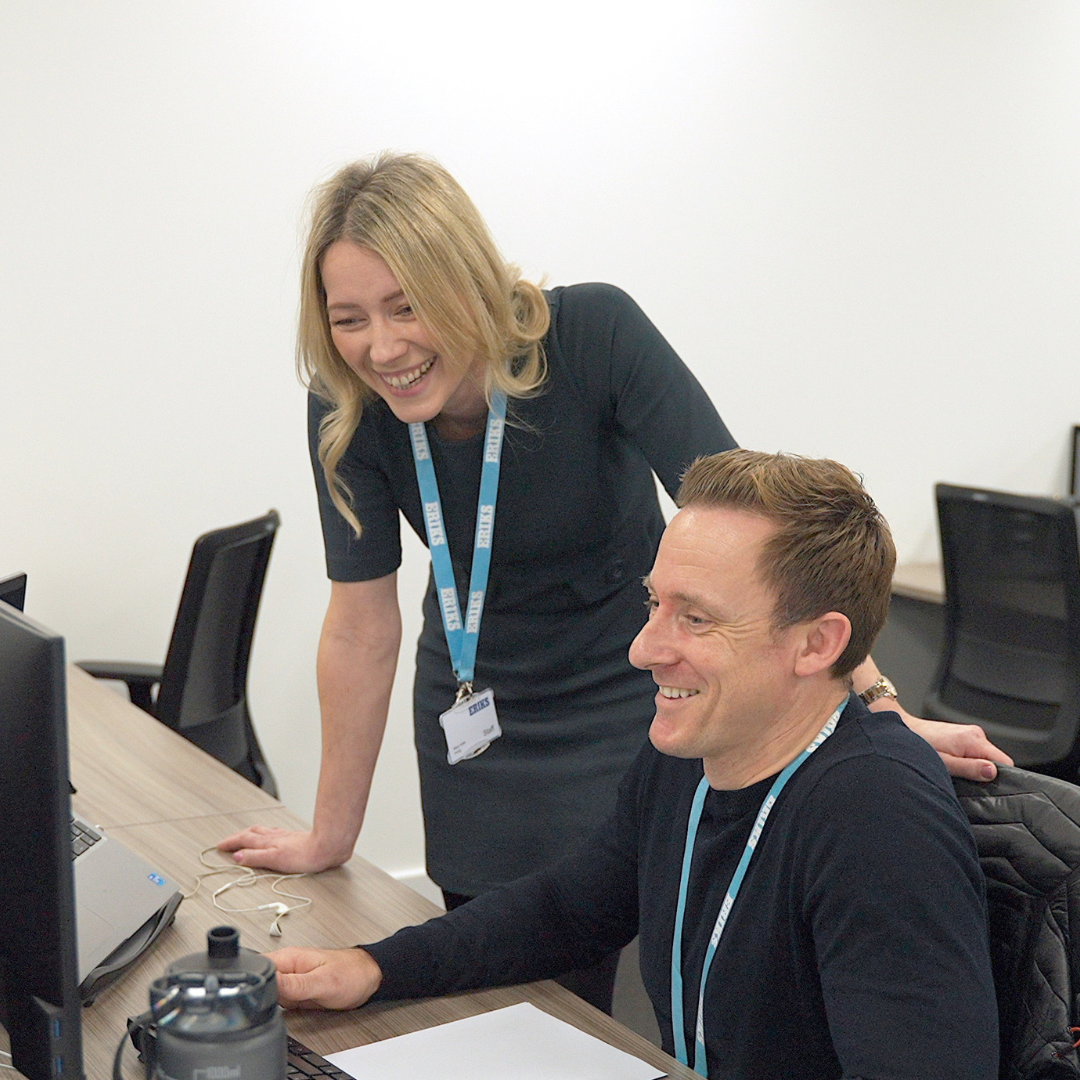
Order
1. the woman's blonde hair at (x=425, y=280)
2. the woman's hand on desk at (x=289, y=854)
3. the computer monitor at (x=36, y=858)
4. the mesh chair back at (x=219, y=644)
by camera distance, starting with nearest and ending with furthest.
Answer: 1. the computer monitor at (x=36, y=858)
2. the woman's blonde hair at (x=425, y=280)
3. the woman's hand on desk at (x=289, y=854)
4. the mesh chair back at (x=219, y=644)

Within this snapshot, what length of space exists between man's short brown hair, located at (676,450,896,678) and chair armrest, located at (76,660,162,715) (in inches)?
74.6

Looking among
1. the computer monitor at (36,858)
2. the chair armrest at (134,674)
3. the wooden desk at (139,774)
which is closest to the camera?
the computer monitor at (36,858)

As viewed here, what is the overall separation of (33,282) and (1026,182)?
3.05 m

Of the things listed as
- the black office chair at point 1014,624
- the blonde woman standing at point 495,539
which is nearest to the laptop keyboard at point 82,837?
the blonde woman standing at point 495,539

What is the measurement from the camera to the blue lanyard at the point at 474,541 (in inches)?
67.7

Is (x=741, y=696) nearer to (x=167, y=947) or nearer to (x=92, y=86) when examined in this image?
(x=167, y=947)

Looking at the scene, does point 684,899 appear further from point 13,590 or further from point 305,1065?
point 13,590

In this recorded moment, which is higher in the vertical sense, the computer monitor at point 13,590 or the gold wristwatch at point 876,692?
the computer monitor at point 13,590

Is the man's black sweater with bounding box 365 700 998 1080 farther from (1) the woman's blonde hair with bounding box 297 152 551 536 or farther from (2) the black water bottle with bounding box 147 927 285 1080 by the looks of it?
(1) the woman's blonde hair with bounding box 297 152 551 536

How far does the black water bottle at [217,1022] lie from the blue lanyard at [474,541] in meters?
0.94

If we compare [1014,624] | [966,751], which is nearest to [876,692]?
[966,751]

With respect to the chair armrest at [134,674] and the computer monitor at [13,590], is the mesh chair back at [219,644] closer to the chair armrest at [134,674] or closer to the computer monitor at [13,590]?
the chair armrest at [134,674]

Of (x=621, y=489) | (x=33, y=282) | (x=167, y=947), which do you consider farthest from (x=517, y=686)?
(x=33, y=282)

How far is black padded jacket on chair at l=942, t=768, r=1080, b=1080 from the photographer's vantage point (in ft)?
3.54
